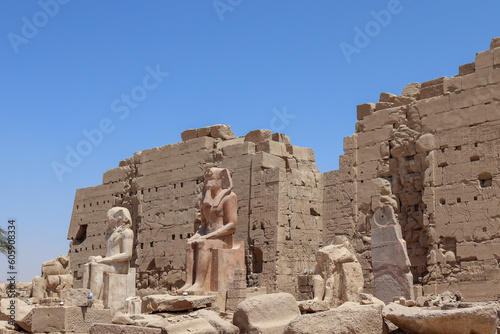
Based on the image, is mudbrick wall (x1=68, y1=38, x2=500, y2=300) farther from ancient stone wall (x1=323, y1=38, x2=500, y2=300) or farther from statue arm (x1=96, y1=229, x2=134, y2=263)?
statue arm (x1=96, y1=229, x2=134, y2=263)

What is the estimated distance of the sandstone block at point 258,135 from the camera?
18438 millimetres

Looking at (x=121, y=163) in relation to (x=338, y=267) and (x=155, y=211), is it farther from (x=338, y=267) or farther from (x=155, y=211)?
(x=338, y=267)

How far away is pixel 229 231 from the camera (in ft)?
42.0

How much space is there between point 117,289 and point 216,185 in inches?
125

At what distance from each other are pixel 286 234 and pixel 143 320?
10.3m

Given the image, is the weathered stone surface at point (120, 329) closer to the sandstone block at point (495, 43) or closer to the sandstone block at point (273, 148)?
the sandstone block at point (495, 43)

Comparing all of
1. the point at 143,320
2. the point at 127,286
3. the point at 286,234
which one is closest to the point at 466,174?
the point at 286,234

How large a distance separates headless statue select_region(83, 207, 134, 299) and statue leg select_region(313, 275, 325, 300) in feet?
11.5

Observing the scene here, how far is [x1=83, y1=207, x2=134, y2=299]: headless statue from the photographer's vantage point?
11.6m

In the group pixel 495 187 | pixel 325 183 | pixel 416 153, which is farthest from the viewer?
pixel 325 183

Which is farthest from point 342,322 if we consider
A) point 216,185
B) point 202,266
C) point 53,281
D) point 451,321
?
point 53,281

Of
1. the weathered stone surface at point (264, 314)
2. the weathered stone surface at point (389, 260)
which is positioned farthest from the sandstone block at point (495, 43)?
the weathered stone surface at point (264, 314)

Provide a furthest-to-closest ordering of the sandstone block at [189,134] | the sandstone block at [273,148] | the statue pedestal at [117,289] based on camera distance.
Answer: the sandstone block at [189,134], the sandstone block at [273,148], the statue pedestal at [117,289]

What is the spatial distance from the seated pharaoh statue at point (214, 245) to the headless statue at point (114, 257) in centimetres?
129
